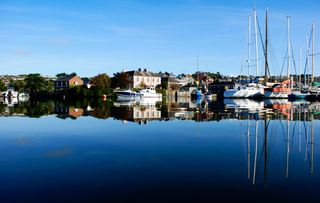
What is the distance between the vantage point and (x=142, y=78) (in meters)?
132

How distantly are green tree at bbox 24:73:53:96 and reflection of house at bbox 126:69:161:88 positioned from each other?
28.5 meters

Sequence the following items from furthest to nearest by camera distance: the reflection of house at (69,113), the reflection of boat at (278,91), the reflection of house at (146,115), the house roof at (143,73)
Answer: the house roof at (143,73), the reflection of boat at (278,91), the reflection of house at (69,113), the reflection of house at (146,115)

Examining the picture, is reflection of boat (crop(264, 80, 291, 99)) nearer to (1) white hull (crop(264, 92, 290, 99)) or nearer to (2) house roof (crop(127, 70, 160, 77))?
(1) white hull (crop(264, 92, 290, 99))

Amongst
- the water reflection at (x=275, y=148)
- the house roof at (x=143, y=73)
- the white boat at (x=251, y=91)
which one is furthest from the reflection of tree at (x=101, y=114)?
the house roof at (x=143, y=73)

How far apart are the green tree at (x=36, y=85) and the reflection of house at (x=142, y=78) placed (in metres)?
28.5

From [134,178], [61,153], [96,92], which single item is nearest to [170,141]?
[61,153]

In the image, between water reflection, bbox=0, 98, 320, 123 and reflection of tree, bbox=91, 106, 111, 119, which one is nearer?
water reflection, bbox=0, 98, 320, 123

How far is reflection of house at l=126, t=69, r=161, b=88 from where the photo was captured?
128087 millimetres

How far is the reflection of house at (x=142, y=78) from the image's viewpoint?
420 ft

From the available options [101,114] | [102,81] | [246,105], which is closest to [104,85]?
[102,81]

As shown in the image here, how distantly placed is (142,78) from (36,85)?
37.2 meters

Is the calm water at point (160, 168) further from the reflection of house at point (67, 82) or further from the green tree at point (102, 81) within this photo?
the reflection of house at point (67, 82)

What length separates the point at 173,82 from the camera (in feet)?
492

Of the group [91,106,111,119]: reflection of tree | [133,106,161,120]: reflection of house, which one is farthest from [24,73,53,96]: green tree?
[133,106,161,120]: reflection of house
